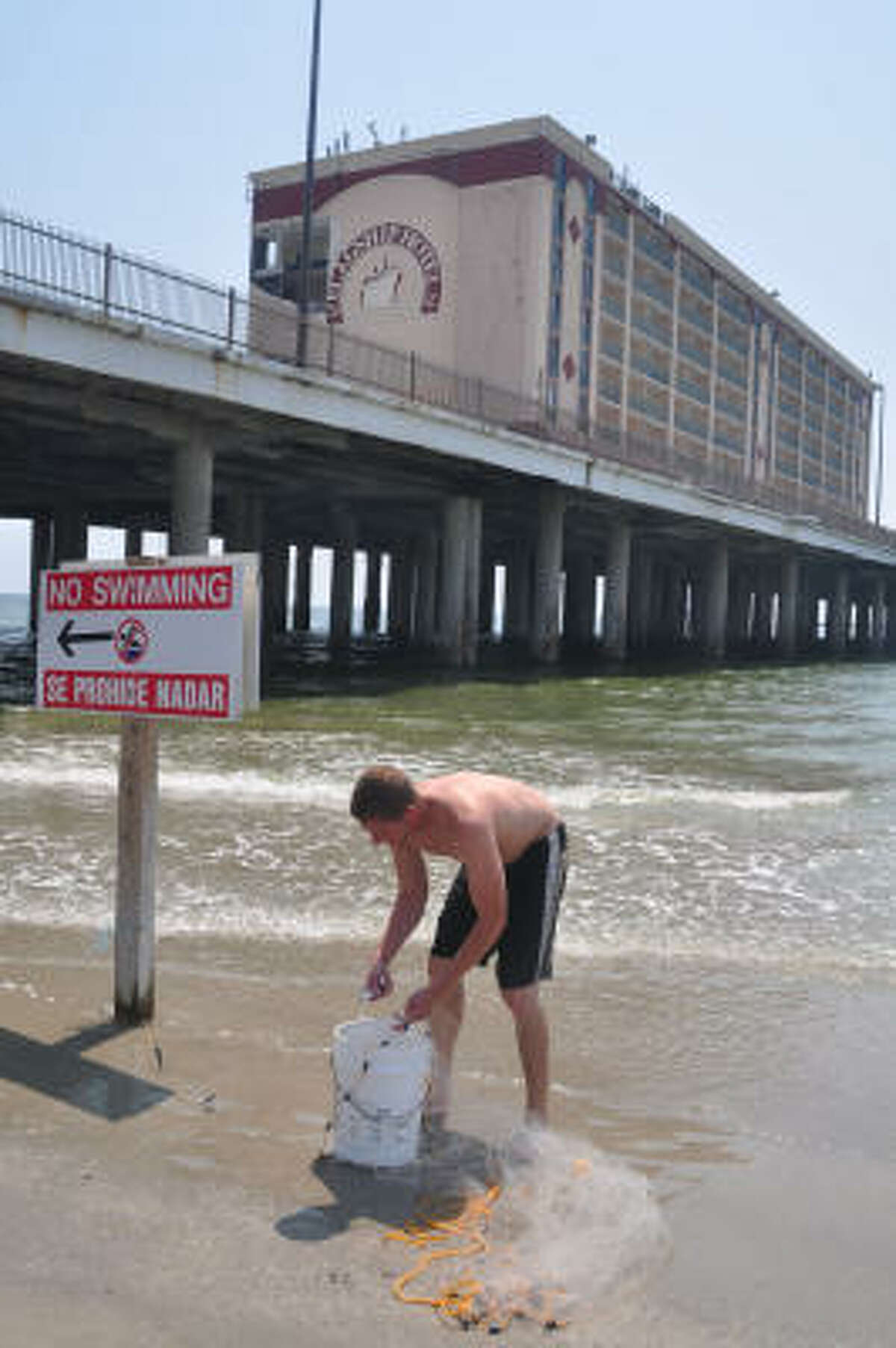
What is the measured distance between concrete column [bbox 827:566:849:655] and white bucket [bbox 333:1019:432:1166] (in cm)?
6939

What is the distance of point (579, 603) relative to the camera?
68.5 m

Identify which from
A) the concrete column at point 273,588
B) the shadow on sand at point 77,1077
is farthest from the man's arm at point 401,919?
the concrete column at point 273,588

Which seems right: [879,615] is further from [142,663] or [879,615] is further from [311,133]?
[142,663]

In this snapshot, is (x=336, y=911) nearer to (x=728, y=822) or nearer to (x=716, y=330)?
(x=728, y=822)

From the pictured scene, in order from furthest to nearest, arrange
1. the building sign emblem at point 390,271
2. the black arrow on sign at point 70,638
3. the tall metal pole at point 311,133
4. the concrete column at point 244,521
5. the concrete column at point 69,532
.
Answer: the building sign emblem at point 390,271, the concrete column at point 69,532, the concrete column at point 244,521, the tall metal pole at point 311,133, the black arrow on sign at point 70,638

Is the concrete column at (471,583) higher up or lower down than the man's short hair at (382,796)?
higher up

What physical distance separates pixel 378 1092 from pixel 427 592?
1860 inches

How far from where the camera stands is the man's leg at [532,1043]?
12.5 feet

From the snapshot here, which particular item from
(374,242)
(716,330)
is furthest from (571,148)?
(716,330)

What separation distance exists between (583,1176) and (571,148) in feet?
182

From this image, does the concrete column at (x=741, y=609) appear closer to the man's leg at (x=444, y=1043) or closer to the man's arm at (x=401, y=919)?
the man's leg at (x=444, y=1043)

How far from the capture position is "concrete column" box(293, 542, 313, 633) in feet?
209

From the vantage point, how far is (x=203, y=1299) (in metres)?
2.70

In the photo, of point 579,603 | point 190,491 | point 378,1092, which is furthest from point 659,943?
point 579,603
